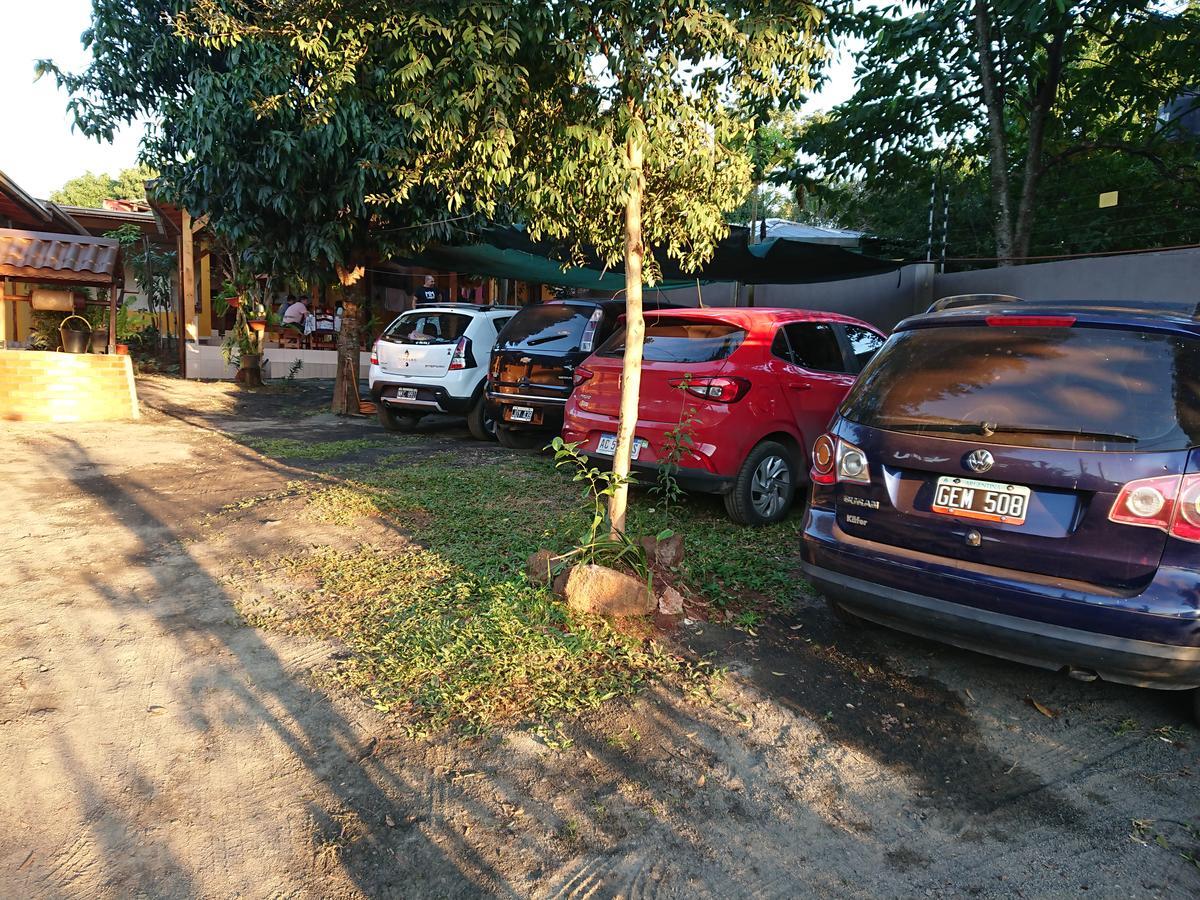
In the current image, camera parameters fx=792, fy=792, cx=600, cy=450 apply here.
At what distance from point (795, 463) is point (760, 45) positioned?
9.86 feet

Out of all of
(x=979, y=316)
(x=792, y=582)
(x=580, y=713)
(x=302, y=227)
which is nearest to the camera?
(x=580, y=713)

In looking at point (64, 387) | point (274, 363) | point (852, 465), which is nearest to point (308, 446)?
point (64, 387)

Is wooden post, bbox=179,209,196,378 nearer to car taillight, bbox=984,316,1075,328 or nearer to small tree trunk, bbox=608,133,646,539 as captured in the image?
small tree trunk, bbox=608,133,646,539

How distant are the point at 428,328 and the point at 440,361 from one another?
1.90 ft

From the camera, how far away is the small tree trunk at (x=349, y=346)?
462 inches

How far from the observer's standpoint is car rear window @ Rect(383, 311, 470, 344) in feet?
31.2

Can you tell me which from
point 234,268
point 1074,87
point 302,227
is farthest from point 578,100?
point 234,268

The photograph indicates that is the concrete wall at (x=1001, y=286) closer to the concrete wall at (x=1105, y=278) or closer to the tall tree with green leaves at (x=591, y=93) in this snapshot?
the concrete wall at (x=1105, y=278)

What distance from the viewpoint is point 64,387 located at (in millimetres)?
9820

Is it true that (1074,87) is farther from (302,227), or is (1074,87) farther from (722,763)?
(722,763)

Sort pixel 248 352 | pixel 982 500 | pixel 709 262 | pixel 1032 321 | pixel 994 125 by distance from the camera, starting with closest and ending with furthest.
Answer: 1. pixel 982 500
2. pixel 1032 321
3. pixel 709 262
4. pixel 994 125
5. pixel 248 352

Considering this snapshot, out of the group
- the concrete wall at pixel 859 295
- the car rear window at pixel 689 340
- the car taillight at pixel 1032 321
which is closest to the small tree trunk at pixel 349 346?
the concrete wall at pixel 859 295

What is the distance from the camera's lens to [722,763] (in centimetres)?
289

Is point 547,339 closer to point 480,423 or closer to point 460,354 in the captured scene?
point 460,354
